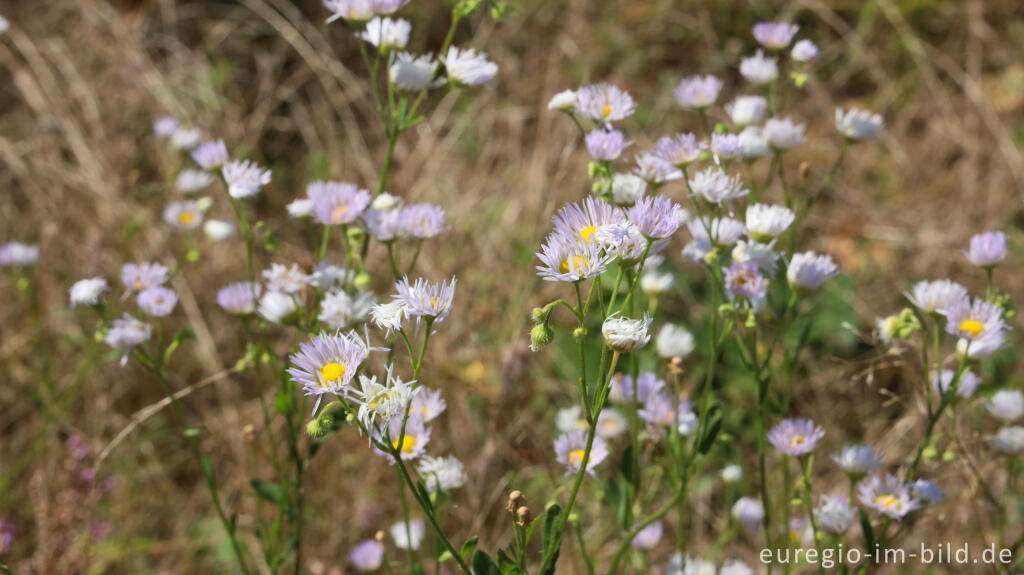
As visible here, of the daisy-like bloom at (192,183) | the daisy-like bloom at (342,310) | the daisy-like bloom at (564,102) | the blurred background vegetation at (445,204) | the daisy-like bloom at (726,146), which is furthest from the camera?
the blurred background vegetation at (445,204)

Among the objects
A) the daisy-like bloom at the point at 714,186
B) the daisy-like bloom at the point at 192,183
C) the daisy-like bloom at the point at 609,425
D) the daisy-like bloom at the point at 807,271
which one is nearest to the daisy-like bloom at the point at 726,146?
the daisy-like bloom at the point at 714,186

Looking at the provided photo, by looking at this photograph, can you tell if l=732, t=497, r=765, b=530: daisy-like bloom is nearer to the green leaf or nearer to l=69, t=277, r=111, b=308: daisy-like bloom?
the green leaf

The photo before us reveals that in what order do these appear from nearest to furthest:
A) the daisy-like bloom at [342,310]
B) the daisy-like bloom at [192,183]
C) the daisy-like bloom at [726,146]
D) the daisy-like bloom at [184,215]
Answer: the daisy-like bloom at [726,146] < the daisy-like bloom at [342,310] < the daisy-like bloom at [184,215] < the daisy-like bloom at [192,183]

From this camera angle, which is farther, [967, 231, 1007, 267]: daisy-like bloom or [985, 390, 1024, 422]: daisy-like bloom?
[985, 390, 1024, 422]: daisy-like bloom

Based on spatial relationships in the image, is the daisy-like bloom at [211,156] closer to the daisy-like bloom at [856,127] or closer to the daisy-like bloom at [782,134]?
the daisy-like bloom at [782,134]

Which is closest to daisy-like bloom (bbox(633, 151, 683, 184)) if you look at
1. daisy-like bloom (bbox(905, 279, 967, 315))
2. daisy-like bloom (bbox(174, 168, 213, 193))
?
daisy-like bloom (bbox(905, 279, 967, 315))

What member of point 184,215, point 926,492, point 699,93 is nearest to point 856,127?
point 699,93
